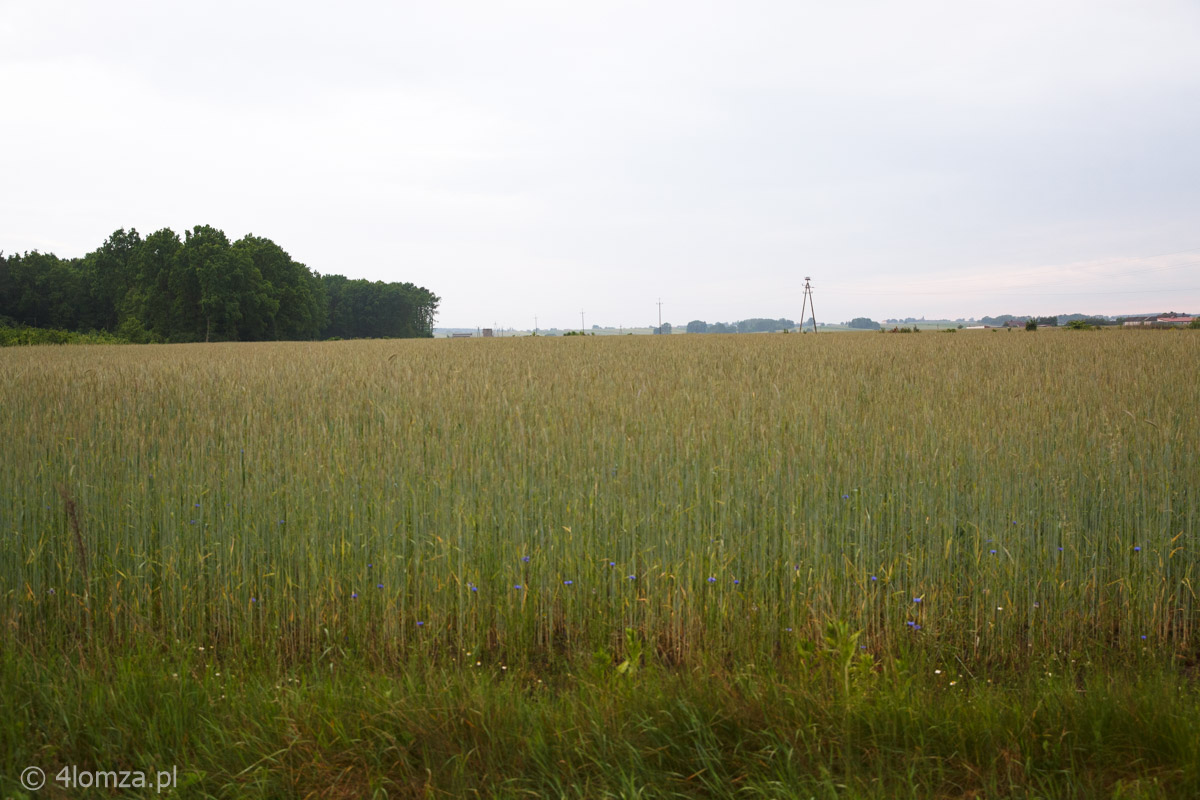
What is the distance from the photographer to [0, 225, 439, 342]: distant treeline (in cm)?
6034

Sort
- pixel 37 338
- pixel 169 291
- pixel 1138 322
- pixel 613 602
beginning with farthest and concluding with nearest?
pixel 1138 322 < pixel 169 291 < pixel 37 338 < pixel 613 602

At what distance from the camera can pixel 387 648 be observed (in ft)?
10.7

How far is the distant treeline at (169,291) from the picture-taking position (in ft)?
198

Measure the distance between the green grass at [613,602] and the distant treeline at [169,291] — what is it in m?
61.2

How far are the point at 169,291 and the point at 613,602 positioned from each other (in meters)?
71.6

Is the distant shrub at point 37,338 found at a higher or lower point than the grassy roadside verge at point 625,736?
higher

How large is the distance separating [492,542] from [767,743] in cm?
202

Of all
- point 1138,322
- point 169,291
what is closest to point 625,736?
point 169,291

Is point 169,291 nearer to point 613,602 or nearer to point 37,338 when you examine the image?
point 37,338

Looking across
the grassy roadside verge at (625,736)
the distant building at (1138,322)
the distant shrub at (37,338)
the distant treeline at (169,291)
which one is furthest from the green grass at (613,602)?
the distant building at (1138,322)

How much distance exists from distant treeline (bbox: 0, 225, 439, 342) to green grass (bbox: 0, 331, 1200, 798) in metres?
61.2

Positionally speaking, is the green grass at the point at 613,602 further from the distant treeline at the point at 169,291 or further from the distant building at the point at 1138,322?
the distant building at the point at 1138,322

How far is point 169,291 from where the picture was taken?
62.3 m

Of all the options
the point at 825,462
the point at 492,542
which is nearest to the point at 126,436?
the point at 492,542
